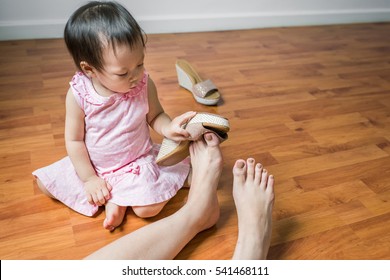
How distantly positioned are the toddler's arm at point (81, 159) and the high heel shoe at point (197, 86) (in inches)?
25.1

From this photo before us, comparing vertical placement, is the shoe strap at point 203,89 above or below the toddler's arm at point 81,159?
below

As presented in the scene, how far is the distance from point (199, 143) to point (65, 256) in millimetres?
421

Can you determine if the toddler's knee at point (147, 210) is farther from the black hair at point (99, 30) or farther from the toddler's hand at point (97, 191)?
the black hair at point (99, 30)

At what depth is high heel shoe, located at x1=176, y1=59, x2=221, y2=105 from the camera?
1462 millimetres

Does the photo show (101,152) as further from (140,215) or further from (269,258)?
(269,258)

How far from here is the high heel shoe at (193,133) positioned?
90 centimetres

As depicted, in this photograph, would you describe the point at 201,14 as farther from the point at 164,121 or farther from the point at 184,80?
the point at 164,121

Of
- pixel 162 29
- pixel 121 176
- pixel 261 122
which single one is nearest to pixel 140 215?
pixel 121 176

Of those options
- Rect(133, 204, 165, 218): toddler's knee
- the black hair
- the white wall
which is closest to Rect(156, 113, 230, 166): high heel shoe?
Rect(133, 204, 165, 218): toddler's knee

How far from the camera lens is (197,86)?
4.87ft

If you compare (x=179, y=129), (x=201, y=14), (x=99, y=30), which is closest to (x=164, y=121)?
(x=179, y=129)

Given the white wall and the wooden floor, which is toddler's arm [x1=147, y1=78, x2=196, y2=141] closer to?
the wooden floor

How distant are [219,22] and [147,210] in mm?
1738

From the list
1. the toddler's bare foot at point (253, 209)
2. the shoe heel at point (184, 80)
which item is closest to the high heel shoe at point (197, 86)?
the shoe heel at point (184, 80)
